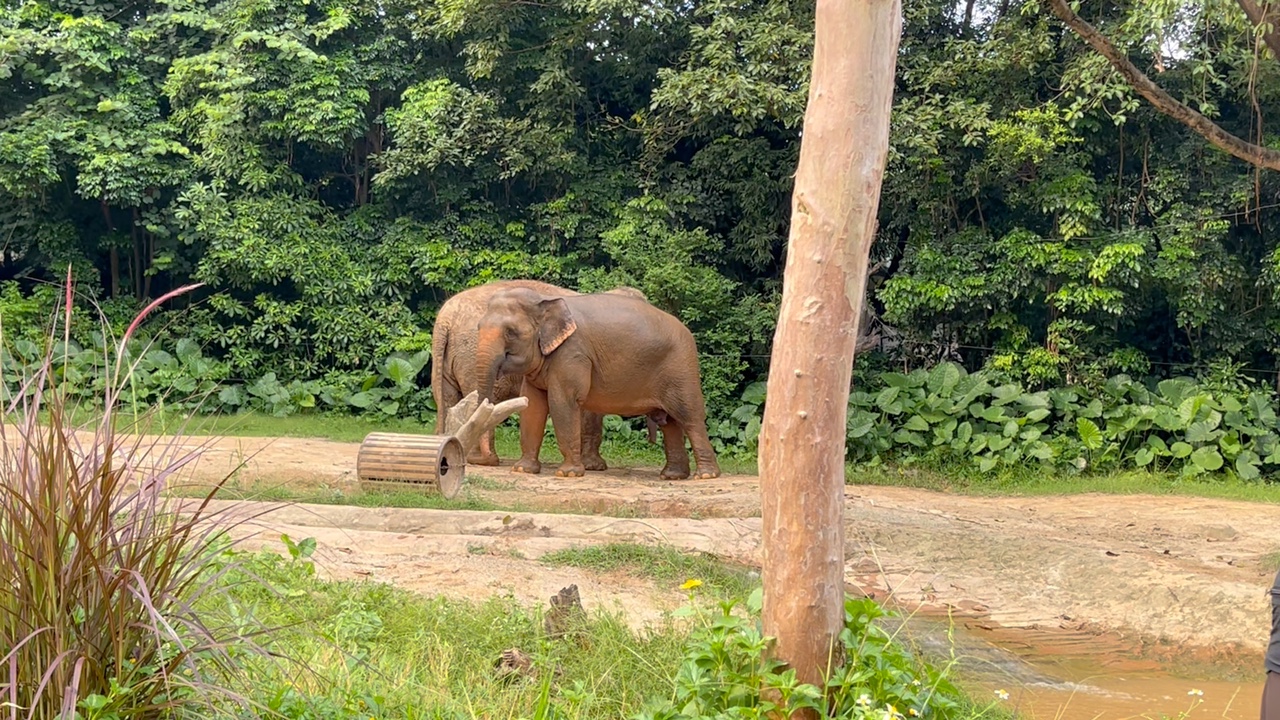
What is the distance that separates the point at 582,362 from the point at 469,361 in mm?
1367

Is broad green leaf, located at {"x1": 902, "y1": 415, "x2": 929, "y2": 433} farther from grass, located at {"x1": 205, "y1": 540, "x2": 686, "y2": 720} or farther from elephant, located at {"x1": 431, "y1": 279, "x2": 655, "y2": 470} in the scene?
grass, located at {"x1": 205, "y1": 540, "x2": 686, "y2": 720}

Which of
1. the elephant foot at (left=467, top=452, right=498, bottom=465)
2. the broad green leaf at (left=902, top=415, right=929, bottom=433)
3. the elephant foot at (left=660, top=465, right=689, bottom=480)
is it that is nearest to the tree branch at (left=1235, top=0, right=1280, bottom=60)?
the broad green leaf at (left=902, top=415, right=929, bottom=433)

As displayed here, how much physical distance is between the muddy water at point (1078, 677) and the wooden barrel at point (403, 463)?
377cm

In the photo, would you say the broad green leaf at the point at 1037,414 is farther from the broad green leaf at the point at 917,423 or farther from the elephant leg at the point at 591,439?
the elephant leg at the point at 591,439

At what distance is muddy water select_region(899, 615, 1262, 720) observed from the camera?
5.00 m

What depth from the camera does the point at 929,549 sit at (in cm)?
749

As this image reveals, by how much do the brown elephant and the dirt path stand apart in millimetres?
1247

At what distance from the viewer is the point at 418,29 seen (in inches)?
576

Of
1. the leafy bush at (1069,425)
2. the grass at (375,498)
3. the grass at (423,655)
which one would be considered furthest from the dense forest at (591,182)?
the grass at (423,655)

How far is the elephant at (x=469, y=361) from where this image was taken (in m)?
11.6

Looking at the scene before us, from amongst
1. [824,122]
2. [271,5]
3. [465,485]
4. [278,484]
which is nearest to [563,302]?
[465,485]

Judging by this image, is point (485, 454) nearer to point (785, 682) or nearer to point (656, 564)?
point (656, 564)

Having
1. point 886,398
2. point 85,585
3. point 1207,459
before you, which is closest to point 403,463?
point 85,585

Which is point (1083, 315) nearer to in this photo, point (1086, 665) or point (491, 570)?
point (1086, 665)
